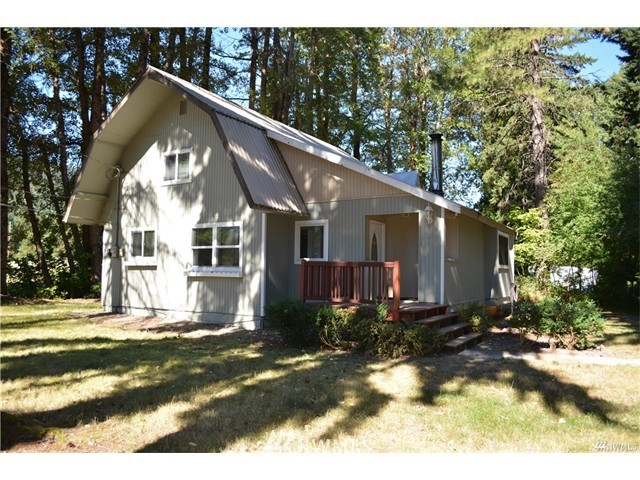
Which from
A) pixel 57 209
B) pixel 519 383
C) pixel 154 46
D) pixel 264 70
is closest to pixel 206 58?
pixel 264 70

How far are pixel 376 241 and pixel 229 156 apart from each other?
4.25m

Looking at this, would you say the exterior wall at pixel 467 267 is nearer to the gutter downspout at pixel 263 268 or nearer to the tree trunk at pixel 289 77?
the gutter downspout at pixel 263 268

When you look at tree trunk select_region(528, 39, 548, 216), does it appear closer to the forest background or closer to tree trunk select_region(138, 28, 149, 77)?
the forest background

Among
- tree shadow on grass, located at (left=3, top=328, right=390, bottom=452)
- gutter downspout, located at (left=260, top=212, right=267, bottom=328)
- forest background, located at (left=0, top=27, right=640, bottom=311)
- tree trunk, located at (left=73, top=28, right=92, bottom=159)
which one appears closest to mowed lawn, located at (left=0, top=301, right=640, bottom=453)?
tree shadow on grass, located at (left=3, top=328, right=390, bottom=452)

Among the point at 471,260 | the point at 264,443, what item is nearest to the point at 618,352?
the point at 471,260

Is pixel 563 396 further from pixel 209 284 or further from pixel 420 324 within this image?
pixel 209 284

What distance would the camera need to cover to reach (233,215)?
1095cm

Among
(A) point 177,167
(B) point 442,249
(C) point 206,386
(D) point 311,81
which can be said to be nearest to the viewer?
(C) point 206,386

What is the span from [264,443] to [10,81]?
57.7 feet

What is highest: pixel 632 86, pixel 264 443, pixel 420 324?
pixel 632 86

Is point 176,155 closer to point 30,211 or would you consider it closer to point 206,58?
point 30,211

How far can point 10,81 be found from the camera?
52.6ft

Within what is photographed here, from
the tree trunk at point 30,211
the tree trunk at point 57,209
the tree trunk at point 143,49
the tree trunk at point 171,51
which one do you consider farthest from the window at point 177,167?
the tree trunk at point 171,51

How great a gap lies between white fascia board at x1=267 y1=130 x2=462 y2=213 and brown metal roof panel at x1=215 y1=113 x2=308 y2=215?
1.75 ft
